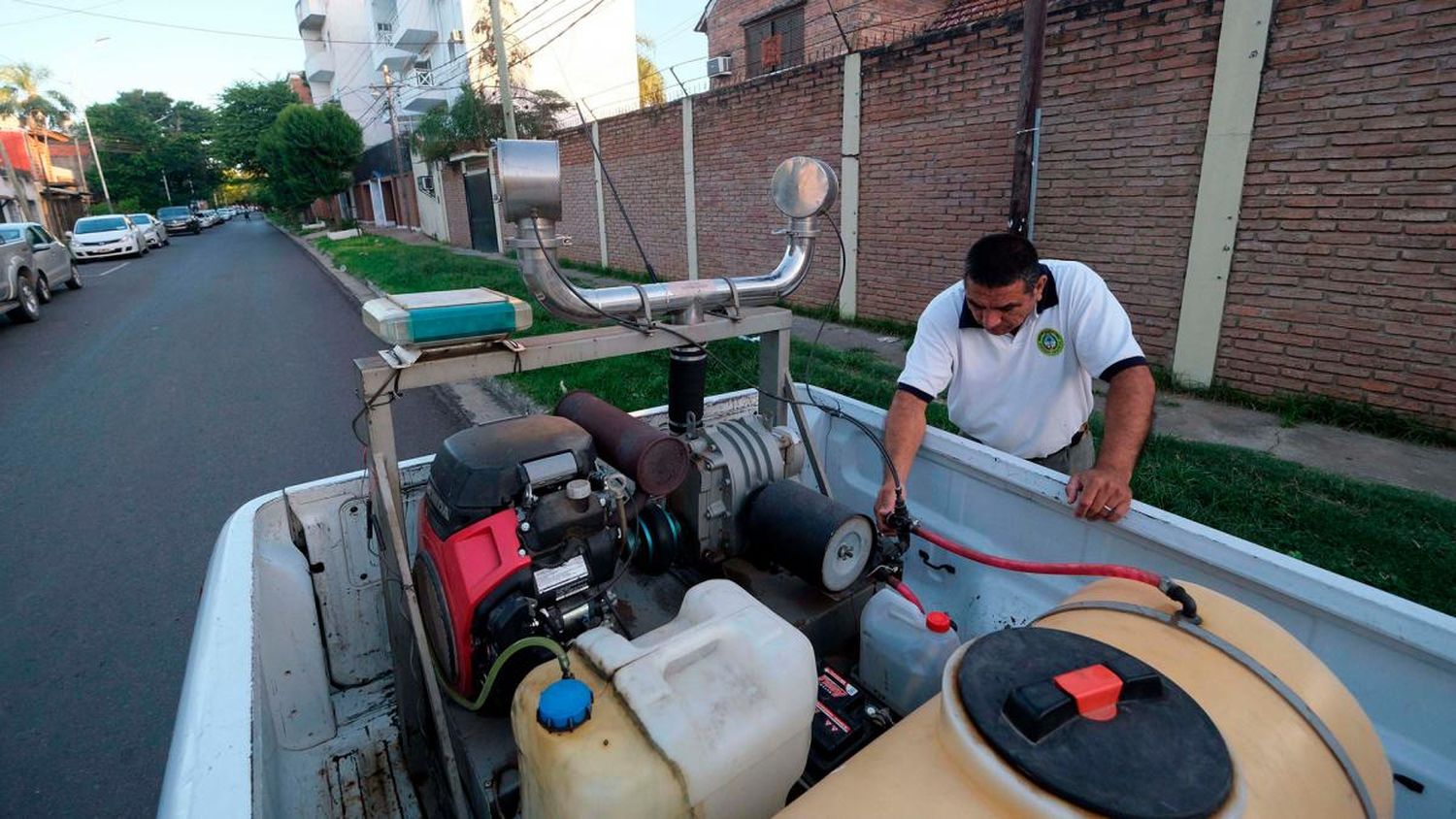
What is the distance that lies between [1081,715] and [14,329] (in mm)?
14133

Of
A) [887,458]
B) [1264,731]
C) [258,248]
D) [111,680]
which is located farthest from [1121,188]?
[258,248]

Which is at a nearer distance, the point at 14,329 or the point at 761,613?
the point at 761,613

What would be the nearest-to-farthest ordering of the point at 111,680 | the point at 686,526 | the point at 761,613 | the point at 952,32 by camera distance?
the point at 761,613
the point at 686,526
the point at 111,680
the point at 952,32

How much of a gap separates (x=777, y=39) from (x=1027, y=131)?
12285 millimetres

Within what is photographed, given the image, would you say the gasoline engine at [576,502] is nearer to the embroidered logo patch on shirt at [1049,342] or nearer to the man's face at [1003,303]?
the man's face at [1003,303]

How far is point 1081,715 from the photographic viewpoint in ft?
2.76

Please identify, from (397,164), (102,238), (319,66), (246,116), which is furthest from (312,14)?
(102,238)

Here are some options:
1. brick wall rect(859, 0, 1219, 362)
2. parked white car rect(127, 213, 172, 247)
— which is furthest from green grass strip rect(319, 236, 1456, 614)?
parked white car rect(127, 213, 172, 247)

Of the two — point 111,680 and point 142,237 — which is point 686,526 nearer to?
point 111,680

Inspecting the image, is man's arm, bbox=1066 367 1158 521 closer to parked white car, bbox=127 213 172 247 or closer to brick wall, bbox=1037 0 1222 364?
brick wall, bbox=1037 0 1222 364

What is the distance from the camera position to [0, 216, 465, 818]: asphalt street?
2607 mm

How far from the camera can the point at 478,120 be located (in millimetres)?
19500

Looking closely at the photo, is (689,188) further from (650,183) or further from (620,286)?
(620,286)

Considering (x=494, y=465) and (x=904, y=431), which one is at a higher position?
(x=494, y=465)
